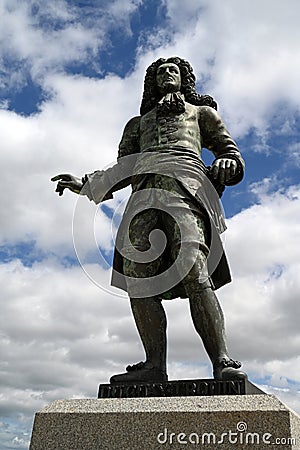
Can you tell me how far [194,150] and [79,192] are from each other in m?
1.49

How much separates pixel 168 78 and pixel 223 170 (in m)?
1.61

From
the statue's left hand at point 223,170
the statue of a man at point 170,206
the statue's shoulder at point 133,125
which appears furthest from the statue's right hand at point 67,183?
the statue's left hand at point 223,170

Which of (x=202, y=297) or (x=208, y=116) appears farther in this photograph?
(x=208, y=116)

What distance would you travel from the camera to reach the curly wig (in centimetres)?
722

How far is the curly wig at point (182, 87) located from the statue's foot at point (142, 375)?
3380mm

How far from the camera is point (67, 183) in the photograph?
22.2ft

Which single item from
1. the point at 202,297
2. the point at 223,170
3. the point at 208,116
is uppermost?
the point at 208,116

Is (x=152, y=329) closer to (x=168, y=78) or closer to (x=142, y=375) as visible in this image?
(x=142, y=375)

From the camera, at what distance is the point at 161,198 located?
6.10 metres

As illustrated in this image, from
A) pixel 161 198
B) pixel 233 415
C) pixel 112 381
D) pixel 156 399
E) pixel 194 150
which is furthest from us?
pixel 194 150

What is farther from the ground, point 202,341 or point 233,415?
point 202,341

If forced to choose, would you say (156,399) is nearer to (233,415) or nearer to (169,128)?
(233,415)

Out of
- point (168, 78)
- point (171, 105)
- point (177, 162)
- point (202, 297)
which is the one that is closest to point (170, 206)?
point (177, 162)

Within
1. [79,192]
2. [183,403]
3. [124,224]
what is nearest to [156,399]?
[183,403]
